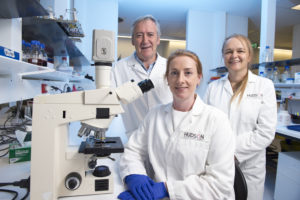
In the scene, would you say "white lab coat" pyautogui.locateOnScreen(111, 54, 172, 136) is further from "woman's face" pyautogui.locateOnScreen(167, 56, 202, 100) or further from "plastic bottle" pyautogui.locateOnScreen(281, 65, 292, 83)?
"plastic bottle" pyautogui.locateOnScreen(281, 65, 292, 83)

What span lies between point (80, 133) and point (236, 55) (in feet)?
3.94

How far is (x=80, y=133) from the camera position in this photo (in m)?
0.77

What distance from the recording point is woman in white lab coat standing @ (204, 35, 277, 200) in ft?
4.33

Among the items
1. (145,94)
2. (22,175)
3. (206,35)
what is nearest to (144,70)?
(145,94)

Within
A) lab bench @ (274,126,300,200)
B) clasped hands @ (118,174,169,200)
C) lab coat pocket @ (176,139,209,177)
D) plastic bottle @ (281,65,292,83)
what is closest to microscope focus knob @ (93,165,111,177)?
clasped hands @ (118,174,169,200)

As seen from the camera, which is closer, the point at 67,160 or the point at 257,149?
the point at 67,160

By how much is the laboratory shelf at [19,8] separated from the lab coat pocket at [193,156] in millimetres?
965

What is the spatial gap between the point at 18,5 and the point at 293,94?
3053mm

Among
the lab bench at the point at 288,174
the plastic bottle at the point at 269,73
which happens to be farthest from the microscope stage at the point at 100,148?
the plastic bottle at the point at 269,73

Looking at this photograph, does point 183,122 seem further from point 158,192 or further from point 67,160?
point 67,160

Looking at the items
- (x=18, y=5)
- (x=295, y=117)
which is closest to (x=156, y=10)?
(x=295, y=117)

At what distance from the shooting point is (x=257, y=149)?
4.29 ft

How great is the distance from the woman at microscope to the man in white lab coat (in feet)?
0.99

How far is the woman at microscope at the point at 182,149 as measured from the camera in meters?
0.83
